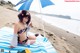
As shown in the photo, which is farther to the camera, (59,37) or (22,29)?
(59,37)

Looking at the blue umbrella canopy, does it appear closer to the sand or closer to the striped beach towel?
the striped beach towel

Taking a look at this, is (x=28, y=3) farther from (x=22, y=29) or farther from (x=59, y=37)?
(x=59, y=37)

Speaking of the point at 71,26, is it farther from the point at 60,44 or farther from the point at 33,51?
the point at 33,51

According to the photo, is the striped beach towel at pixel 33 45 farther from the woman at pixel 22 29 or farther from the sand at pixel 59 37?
the sand at pixel 59 37

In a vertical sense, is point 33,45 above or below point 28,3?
below

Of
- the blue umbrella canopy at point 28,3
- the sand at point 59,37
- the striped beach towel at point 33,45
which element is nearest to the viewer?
the blue umbrella canopy at point 28,3

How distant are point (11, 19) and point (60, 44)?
2.60 metres

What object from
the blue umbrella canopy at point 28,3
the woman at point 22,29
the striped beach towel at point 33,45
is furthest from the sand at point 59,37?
the blue umbrella canopy at point 28,3

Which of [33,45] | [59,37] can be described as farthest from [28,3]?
[59,37]

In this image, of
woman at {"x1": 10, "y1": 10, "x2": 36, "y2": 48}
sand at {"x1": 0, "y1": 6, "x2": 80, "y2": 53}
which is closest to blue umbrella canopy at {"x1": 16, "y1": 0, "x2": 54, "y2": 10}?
woman at {"x1": 10, "y1": 10, "x2": 36, "y2": 48}

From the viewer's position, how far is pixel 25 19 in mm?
6285

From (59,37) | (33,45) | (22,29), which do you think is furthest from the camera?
(59,37)

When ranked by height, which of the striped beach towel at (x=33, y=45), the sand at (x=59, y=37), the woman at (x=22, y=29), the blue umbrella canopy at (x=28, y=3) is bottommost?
the sand at (x=59, y=37)

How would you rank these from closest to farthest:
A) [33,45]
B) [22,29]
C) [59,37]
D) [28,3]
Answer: [28,3] → [22,29] → [33,45] → [59,37]
